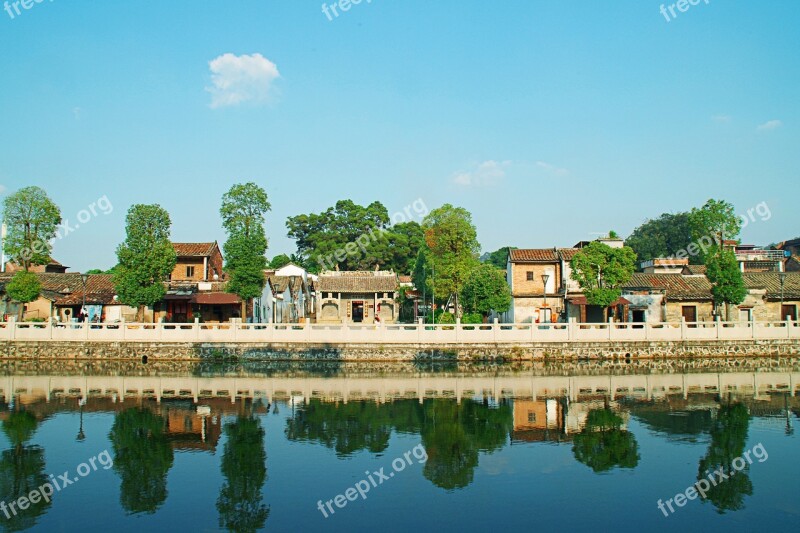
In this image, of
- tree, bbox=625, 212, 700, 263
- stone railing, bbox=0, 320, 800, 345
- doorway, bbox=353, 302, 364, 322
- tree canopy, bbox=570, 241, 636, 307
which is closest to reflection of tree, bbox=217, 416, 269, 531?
stone railing, bbox=0, 320, 800, 345

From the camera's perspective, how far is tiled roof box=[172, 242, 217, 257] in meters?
37.5

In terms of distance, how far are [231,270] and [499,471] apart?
21.2 metres

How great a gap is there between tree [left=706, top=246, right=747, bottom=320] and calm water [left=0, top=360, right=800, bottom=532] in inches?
262

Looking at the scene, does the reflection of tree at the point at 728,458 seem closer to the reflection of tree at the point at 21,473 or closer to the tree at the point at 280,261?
the reflection of tree at the point at 21,473

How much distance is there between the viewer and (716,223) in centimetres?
3100

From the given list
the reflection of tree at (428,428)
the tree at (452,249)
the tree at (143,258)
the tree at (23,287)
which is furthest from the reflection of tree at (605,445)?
the tree at (23,287)

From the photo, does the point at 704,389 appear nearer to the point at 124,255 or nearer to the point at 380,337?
the point at 380,337

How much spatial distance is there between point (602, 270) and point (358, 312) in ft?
73.5

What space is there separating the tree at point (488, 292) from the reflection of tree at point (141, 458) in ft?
58.5

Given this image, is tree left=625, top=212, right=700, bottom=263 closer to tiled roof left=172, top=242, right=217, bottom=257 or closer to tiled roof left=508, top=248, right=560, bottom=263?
tiled roof left=508, top=248, right=560, bottom=263

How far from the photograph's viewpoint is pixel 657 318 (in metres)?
32.5

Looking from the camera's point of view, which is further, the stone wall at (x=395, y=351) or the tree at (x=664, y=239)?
the tree at (x=664, y=239)

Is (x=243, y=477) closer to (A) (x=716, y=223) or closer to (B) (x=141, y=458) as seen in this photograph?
(B) (x=141, y=458)

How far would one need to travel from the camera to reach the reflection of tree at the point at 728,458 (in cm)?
1076
